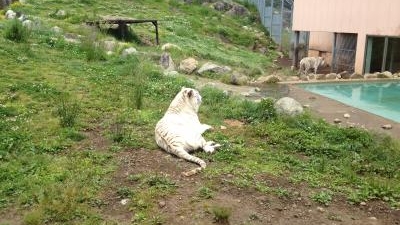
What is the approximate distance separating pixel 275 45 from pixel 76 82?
56.8ft

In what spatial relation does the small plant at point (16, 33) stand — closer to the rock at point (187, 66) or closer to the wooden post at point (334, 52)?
the rock at point (187, 66)

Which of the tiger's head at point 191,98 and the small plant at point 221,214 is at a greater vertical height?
the tiger's head at point 191,98

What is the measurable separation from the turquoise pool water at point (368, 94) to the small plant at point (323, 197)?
15.2 feet

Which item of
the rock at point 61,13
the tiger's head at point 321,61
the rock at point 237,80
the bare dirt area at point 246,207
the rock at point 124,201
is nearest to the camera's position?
the bare dirt area at point 246,207

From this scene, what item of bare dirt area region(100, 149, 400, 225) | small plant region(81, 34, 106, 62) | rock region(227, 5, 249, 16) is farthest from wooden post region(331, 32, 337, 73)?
bare dirt area region(100, 149, 400, 225)

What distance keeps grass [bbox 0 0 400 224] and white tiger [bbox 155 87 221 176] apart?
19 cm

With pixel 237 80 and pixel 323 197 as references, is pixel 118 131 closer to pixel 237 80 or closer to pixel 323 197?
pixel 323 197

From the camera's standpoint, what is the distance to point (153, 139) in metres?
6.92

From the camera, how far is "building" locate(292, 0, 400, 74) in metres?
16.1

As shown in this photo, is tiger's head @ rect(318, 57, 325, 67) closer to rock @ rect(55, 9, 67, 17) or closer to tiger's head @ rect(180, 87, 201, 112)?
rock @ rect(55, 9, 67, 17)

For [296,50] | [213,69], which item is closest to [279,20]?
[296,50]

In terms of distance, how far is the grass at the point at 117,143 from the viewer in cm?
492

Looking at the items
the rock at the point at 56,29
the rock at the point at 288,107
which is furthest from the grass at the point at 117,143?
the rock at the point at 56,29

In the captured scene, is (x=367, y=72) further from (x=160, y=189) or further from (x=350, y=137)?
(x=160, y=189)
